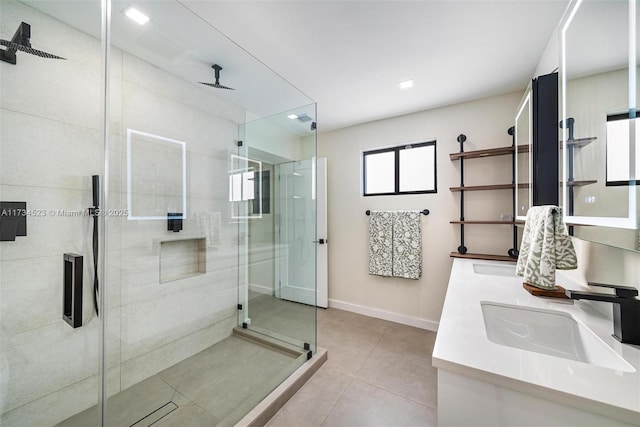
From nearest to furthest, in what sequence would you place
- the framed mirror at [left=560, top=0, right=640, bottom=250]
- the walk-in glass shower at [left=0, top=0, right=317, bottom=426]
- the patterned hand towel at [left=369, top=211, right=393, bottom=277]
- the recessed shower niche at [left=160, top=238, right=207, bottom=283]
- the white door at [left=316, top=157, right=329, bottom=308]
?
the framed mirror at [left=560, top=0, right=640, bottom=250]
the walk-in glass shower at [left=0, top=0, right=317, bottom=426]
the recessed shower niche at [left=160, top=238, right=207, bottom=283]
the patterned hand towel at [left=369, top=211, right=393, bottom=277]
the white door at [left=316, top=157, right=329, bottom=308]

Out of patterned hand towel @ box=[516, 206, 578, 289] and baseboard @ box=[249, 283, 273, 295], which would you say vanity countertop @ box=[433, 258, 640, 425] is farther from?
baseboard @ box=[249, 283, 273, 295]

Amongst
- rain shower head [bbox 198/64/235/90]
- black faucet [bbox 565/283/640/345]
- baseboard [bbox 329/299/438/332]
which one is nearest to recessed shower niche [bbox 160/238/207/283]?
rain shower head [bbox 198/64/235/90]

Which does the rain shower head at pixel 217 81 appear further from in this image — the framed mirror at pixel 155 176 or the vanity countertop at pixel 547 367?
the vanity countertop at pixel 547 367

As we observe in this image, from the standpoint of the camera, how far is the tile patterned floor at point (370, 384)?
1.55 meters

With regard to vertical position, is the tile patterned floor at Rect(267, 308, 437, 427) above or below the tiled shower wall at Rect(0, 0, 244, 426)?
below

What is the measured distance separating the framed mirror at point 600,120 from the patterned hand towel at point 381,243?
74.3 inches

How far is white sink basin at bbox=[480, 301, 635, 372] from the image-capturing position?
979 millimetres

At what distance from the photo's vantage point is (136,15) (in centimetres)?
139

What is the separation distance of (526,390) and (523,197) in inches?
66.8

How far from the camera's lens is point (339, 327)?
9.29ft

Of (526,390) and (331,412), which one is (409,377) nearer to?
(331,412)

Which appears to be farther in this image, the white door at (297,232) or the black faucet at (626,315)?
the white door at (297,232)

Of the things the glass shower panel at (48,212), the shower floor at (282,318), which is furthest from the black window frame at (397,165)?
the glass shower panel at (48,212)

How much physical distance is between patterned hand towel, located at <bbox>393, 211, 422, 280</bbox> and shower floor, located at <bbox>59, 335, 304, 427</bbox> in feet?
5.13
